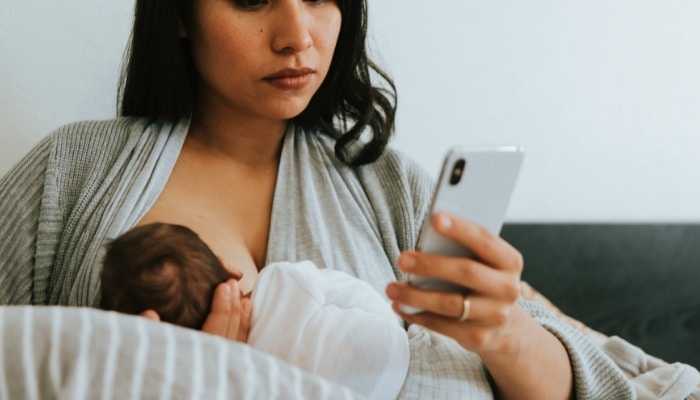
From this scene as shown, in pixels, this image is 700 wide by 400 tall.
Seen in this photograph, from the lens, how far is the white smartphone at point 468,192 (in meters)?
0.65

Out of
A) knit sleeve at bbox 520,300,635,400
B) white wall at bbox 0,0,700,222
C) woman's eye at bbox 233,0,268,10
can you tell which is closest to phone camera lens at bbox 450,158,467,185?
knit sleeve at bbox 520,300,635,400

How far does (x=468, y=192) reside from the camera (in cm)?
67

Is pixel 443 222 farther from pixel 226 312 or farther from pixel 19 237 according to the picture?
pixel 19 237

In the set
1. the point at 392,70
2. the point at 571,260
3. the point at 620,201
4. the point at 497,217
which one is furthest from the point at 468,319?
the point at 620,201

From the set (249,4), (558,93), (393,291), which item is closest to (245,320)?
(393,291)

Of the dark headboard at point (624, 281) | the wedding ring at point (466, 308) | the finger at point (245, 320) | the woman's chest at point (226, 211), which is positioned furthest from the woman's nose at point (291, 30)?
the dark headboard at point (624, 281)

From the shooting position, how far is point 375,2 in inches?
54.8

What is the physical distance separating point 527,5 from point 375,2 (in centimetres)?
33

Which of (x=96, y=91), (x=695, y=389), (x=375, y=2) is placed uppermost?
(x=375, y=2)

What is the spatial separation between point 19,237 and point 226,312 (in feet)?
1.19

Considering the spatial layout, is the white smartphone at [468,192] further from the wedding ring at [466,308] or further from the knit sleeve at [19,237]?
the knit sleeve at [19,237]

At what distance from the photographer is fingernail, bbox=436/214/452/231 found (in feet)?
2.06

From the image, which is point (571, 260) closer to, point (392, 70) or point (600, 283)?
point (600, 283)

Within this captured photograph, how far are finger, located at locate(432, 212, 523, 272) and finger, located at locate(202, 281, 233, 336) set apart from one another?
26cm
